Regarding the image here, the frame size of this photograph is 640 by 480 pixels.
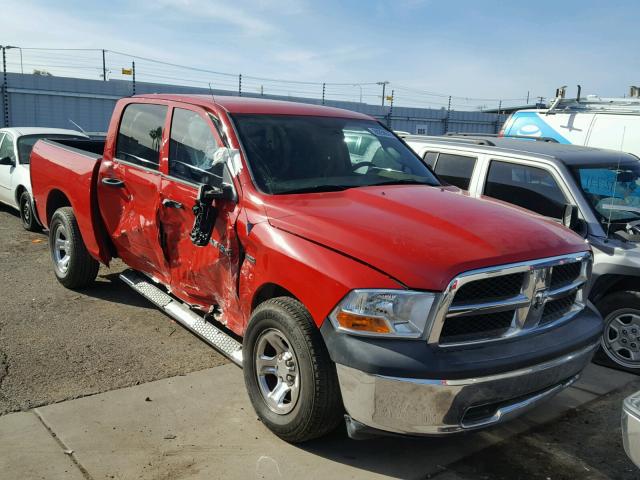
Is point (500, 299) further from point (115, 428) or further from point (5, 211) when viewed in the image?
point (5, 211)

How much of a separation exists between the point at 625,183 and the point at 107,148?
191 inches

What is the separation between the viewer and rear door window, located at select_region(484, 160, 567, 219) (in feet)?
17.1

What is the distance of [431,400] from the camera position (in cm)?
278

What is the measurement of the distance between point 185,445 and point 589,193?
3935 mm

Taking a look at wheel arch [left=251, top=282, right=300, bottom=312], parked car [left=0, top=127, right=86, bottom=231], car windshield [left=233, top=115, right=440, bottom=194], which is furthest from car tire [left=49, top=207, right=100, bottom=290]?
parked car [left=0, top=127, right=86, bottom=231]

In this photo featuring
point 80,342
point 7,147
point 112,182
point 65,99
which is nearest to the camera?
point 80,342

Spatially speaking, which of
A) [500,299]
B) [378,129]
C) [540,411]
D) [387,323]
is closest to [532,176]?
[378,129]

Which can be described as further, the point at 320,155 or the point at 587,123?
the point at 587,123

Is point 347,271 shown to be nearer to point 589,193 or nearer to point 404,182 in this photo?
point 404,182

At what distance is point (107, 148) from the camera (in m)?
5.48

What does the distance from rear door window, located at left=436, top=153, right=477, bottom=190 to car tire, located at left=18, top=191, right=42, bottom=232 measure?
6.28 m

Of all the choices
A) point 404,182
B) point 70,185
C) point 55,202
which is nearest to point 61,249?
point 55,202

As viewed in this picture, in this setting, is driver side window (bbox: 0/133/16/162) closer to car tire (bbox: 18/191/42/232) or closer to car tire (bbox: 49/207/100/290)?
car tire (bbox: 18/191/42/232)

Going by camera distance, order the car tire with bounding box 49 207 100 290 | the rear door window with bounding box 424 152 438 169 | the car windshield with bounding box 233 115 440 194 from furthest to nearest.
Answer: the rear door window with bounding box 424 152 438 169 < the car tire with bounding box 49 207 100 290 < the car windshield with bounding box 233 115 440 194
